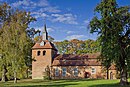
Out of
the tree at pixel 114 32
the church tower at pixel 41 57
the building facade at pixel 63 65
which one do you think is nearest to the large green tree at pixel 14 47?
the tree at pixel 114 32

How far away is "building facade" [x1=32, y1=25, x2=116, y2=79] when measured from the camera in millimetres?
65125

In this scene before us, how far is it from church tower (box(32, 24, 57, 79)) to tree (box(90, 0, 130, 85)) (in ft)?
109

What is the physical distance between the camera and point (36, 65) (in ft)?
221

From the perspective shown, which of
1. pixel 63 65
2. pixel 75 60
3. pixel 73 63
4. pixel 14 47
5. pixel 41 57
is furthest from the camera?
pixel 41 57

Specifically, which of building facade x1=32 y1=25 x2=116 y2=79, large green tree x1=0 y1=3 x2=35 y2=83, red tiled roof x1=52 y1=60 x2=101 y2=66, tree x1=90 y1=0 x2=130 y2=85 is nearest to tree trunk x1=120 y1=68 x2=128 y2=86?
tree x1=90 y1=0 x2=130 y2=85

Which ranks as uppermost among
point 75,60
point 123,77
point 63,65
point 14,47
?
point 14,47

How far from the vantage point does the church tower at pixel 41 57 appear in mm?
67000

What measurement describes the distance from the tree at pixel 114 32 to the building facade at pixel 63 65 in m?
29.3

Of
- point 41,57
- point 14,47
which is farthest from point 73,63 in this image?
point 14,47

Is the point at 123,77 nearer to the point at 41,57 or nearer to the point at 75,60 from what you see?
the point at 75,60

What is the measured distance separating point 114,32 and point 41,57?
3651 centimetres

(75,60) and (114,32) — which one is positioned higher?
(114,32)

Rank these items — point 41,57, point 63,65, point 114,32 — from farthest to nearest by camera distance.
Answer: point 41,57, point 63,65, point 114,32

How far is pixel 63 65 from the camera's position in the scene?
66.0 m
